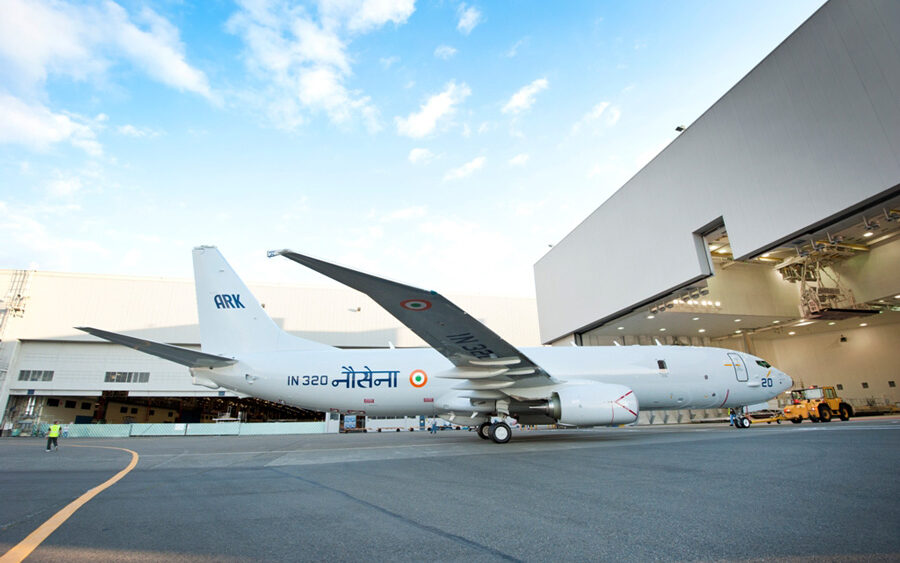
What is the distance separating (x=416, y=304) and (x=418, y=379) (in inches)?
217

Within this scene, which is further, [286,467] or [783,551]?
[286,467]

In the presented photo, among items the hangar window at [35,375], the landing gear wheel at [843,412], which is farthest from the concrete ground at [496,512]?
the hangar window at [35,375]

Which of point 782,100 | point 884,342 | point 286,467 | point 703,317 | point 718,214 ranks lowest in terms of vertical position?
point 286,467

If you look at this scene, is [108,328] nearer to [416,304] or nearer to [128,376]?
[128,376]

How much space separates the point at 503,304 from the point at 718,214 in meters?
24.6

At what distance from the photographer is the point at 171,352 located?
9.66 m

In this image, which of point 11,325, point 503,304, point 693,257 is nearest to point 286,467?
point 693,257

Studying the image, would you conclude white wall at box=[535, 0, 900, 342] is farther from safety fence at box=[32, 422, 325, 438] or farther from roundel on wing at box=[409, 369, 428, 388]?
safety fence at box=[32, 422, 325, 438]

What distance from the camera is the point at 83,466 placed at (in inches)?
299

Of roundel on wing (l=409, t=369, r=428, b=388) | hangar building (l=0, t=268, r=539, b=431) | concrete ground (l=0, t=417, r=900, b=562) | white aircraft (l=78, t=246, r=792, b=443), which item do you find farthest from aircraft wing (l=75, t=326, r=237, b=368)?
hangar building (l=0, t=268, r=539, b=431)

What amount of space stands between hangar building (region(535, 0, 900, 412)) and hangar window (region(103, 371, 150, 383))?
109ft

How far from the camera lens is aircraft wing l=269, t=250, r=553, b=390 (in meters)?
6.06

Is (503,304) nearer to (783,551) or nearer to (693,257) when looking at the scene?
(693,257)

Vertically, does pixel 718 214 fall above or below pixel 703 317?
above
